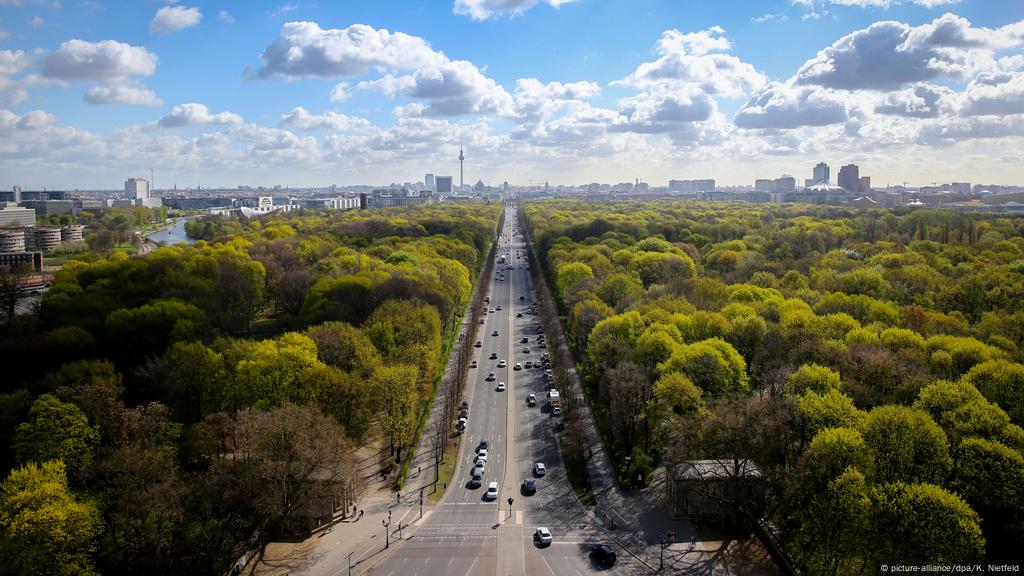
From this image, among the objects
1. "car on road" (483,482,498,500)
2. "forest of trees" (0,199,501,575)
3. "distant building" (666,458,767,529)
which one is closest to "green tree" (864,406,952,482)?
"distant building" (666,458,767,529)

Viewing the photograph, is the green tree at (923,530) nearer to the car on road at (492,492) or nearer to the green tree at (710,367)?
the green tree at (710,367)

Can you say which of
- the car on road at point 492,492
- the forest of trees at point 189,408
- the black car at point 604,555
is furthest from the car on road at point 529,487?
the forest of trees at point 189,408

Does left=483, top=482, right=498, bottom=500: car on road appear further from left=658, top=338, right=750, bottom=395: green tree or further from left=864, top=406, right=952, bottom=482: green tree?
left=864, top=406, right=952, bottom=482: green tree

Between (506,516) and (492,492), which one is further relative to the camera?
(492,492)

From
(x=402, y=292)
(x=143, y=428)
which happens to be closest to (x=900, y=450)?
(x=143, y=428)

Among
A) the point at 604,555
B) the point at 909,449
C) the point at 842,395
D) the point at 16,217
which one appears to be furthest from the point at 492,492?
the point at 16,217

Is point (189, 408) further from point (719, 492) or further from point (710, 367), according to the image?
point (710, 367)
